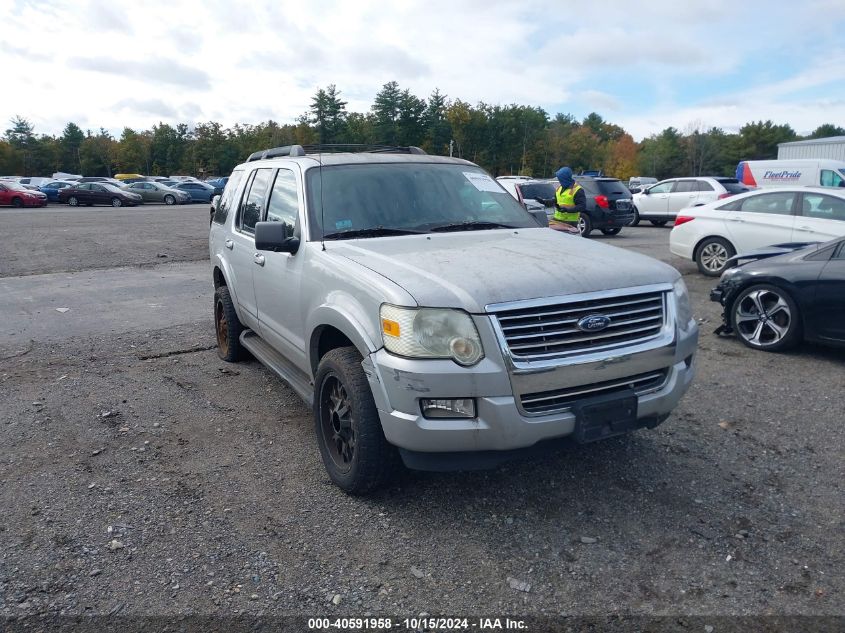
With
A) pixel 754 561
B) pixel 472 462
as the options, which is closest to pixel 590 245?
pixel 472 462

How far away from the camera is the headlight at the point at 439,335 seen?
322 centimetres

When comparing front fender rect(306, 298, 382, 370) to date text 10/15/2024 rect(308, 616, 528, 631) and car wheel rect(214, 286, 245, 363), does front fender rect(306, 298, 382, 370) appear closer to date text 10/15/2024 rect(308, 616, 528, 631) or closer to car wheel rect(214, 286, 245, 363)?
date text 10/15/2024 rect(308, 616, 528, 631)

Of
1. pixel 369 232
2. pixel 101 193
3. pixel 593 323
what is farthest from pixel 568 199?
pixel 101 193

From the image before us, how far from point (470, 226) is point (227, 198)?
2.83m

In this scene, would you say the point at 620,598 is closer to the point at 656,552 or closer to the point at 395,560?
the point at 656,552

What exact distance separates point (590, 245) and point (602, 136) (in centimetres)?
12339

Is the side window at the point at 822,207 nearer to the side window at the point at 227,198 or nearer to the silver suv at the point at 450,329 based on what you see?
the silver suv at the point at 450,329

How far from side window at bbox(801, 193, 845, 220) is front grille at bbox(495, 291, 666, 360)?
8294mm

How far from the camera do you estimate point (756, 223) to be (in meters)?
11.0

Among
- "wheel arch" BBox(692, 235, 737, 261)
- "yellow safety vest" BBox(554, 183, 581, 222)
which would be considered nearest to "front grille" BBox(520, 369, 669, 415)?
"yellow safety vest" BBox(554, 183, 581, 222)

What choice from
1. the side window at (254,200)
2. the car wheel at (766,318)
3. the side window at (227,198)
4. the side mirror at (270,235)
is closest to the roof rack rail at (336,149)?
the side window at (254,200)

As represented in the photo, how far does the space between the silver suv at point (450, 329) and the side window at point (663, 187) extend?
18.6 m

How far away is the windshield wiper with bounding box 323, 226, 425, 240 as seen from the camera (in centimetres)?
437

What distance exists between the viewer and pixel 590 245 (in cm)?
425
